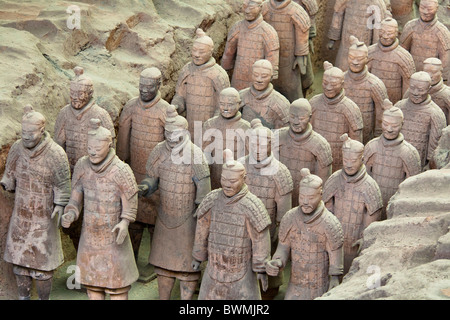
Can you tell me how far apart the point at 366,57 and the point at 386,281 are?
354 cm

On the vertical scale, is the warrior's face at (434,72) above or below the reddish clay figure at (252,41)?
below

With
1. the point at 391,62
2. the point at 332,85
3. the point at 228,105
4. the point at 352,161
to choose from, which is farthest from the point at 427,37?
the point at 352,161

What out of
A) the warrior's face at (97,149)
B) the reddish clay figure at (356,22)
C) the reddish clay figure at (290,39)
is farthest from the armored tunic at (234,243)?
the reddish clay figure at (356,22)

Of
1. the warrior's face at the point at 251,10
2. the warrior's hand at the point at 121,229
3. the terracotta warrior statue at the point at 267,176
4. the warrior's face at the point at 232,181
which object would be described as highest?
the warrior's face at the point at 251,10

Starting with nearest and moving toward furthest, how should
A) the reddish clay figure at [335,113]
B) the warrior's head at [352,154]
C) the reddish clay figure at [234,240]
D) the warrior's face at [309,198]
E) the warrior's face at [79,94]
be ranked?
the warrior's face at [309,198] → the reddish clay figure at [234,240] → the warrior's head at [352,154] → the warrior's face at [79,94] → the reddish clay figure at [335,113]

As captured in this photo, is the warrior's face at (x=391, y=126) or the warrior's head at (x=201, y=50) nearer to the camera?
the warrior's face at (x=391, y=126)

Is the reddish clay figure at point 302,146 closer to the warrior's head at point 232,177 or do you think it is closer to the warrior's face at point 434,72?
the warrior's head at point 232,177

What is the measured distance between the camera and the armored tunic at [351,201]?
8.03m

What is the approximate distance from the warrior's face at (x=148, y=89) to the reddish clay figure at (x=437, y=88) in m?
2.31

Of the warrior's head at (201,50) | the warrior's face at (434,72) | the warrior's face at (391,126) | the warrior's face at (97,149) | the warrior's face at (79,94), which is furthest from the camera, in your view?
the warrior's face at (434,72)

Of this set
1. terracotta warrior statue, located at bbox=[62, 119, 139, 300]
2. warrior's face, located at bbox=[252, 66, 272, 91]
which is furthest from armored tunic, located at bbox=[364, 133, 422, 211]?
terracotta warrior statue, located at bbox=[62, 119, 139, 300]

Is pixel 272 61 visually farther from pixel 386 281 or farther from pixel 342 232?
pixel 386 281

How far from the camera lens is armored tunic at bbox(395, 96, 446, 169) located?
29.5 feet

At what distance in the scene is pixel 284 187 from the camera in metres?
8.12
